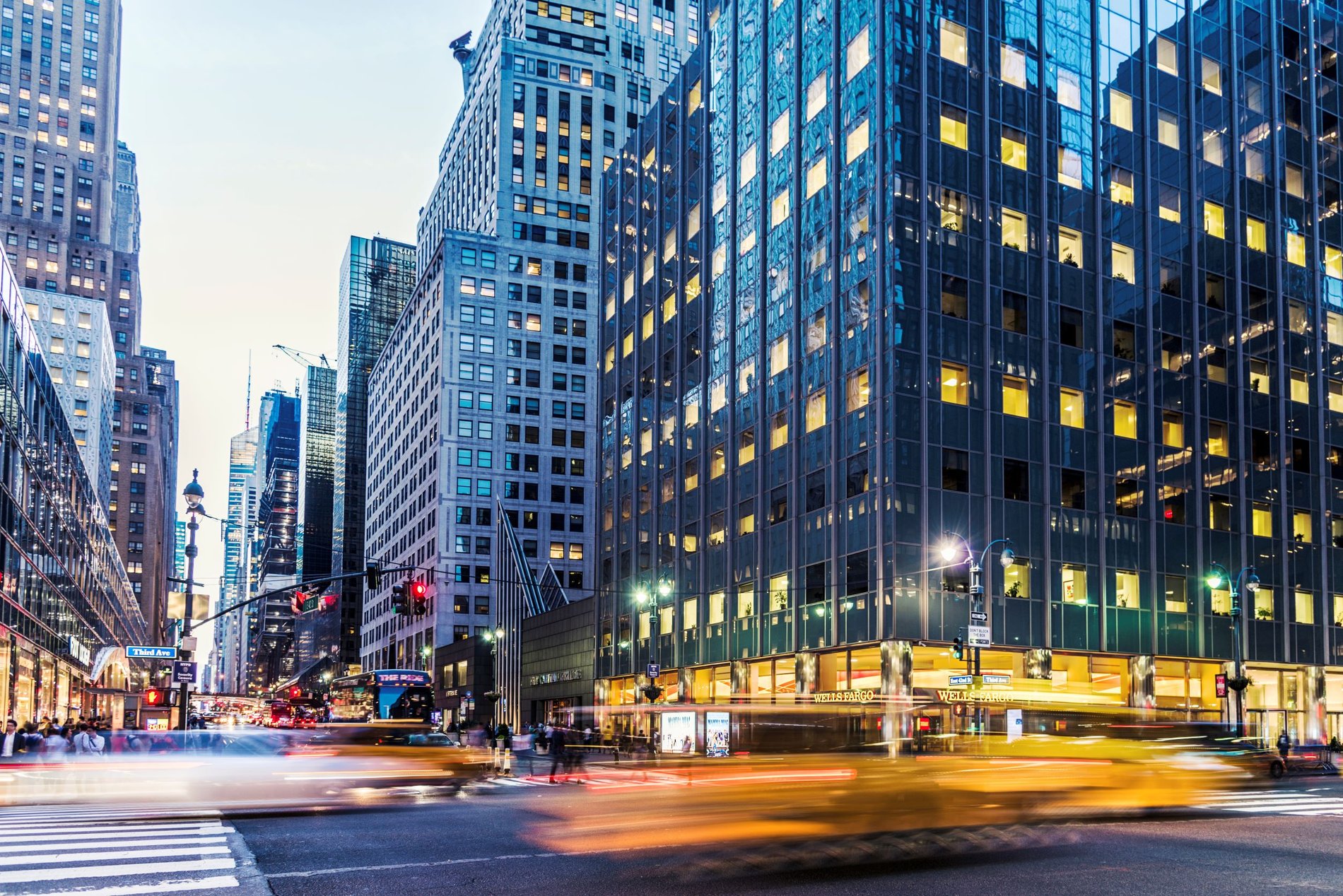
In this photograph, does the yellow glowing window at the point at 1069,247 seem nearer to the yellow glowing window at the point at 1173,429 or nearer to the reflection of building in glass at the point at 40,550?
the yellow glowing window at the point at 1173,429

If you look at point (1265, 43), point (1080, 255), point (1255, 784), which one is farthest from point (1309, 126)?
point (1255, 784)

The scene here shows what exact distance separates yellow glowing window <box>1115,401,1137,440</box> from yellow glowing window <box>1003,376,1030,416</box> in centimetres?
478

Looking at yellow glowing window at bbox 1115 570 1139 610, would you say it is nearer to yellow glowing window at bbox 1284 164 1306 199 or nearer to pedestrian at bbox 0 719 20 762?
yellow glowing window at bbox 1284 164 1306 199

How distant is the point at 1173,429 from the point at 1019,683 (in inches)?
577

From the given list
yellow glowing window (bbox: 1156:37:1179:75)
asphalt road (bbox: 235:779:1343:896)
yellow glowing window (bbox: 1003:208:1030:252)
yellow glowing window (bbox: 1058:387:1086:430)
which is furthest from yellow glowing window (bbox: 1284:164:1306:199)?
asphalt road (bbox: 235:779:1343:896)

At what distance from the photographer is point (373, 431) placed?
16250 cm

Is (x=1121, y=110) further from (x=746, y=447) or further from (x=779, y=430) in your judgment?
(x=746, y=447)

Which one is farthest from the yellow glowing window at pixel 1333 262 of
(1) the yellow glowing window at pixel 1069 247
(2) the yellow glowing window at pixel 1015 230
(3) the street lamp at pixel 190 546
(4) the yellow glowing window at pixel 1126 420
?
(3) the street lamp at pixel 190 546

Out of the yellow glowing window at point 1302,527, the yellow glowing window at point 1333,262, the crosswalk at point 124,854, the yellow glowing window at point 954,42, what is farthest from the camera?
the yellow glowing window at point 1333,262

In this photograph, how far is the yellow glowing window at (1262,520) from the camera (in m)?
55.3

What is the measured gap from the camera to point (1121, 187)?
2121 inches

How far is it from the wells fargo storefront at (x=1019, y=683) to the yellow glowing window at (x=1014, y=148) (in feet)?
68.0

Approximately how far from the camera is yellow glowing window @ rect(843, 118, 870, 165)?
50.1 m

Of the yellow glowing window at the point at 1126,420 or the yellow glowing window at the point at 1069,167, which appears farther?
the yellow glowing window at the point at 1069,167
